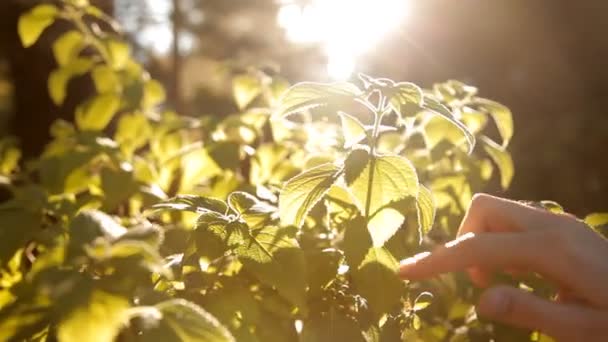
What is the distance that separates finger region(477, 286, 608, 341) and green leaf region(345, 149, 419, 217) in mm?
255

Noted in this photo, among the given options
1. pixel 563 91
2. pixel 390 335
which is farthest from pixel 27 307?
pixel 563 91

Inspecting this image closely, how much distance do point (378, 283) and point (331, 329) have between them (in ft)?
0.33

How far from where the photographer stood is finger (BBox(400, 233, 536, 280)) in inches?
41.5

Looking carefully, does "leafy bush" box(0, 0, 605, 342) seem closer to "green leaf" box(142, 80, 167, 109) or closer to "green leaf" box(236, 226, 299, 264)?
"green leaf" box(236, 226, 299, 264)

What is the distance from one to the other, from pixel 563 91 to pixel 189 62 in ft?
67.3

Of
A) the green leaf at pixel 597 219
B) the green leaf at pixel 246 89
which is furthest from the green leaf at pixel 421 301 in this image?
the green leaf at pixel 246 89

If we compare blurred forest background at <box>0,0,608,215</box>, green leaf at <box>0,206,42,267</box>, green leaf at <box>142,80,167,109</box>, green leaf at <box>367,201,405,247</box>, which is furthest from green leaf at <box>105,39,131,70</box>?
blurred forest background at <box>0,0,608,215</box>

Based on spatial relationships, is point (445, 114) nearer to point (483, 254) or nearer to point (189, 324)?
point (483, 254)

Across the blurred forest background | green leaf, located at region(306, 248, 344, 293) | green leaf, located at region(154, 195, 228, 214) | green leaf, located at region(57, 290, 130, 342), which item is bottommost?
the blurred forest background

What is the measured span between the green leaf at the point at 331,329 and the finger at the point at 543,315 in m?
0.25

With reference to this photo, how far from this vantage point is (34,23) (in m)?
2.24

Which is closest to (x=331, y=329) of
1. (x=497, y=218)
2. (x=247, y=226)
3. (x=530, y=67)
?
(x=247, y=226)

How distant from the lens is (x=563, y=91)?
8781 millimetres

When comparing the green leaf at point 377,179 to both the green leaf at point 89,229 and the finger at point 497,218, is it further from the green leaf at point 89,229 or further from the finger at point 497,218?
the green leaf at point 89,229
